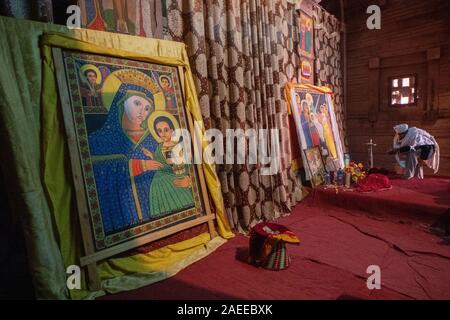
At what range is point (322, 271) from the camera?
7.85 feet

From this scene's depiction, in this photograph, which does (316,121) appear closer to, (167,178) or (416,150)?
(416,150)

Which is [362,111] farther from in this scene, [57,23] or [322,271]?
[57,23]

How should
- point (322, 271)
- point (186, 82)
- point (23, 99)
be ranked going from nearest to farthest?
1. point (23, 99)
2. point (322, 271)
3. point (186, 82)

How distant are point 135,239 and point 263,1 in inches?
127

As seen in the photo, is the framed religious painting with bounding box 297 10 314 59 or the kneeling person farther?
the framed religious painting with bounding box 297 10 314 59

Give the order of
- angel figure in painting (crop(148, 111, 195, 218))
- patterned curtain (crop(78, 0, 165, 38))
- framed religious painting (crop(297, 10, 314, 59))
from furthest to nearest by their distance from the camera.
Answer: framed religious painting (crop(297, 10, 314, 59))
angel figure in painting (crop(148, 111, 195, 218))
patterned curtain (crop(78, 0, 165, 38))

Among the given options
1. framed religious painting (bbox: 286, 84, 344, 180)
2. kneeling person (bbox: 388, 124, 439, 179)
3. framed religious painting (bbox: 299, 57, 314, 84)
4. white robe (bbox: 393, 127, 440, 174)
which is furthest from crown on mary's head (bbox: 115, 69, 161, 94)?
white robe (bbox: 393, 127, 440, 174)

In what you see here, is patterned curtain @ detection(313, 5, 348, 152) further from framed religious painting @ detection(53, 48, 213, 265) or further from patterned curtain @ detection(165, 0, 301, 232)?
framed religious painting @ detection(53, 48, 213, 265)

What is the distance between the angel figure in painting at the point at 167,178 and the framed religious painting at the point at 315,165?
227 centimetres

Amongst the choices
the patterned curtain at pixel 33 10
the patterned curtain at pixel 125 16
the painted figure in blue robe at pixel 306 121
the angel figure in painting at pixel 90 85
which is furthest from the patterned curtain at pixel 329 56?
the patterned curtain at pixel 33 10

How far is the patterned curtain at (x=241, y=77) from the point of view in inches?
117

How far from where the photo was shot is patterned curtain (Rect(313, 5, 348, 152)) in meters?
5.59

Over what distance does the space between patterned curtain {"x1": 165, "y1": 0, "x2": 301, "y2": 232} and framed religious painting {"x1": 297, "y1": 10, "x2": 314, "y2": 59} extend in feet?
2.98
